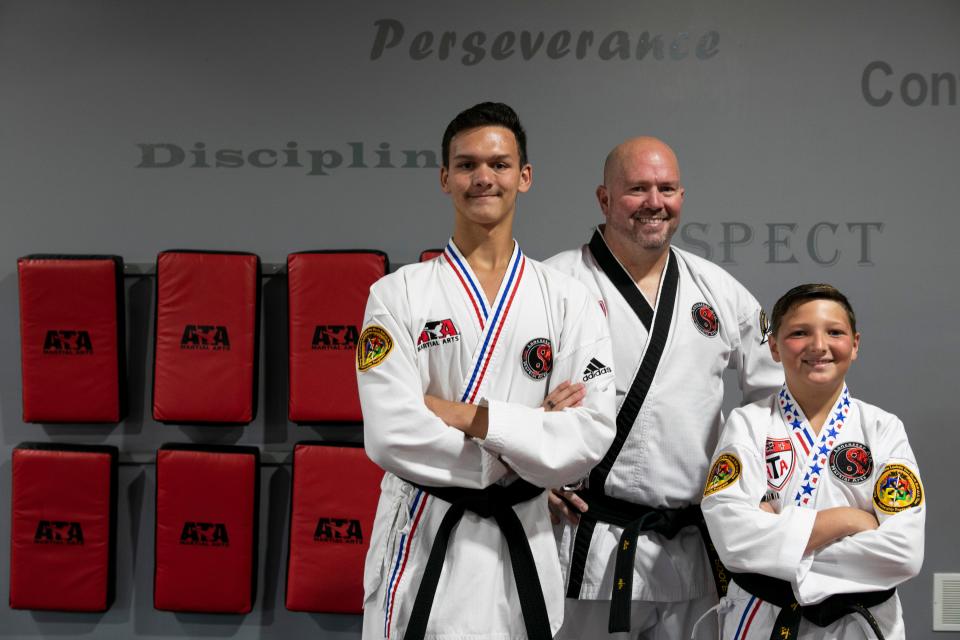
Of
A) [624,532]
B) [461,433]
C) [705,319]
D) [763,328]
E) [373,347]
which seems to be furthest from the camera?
[763,328]

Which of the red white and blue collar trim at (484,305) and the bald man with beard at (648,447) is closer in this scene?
the red white and blue collar trim at (484,305)

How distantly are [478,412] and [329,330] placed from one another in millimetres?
1296

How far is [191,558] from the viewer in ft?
9.62

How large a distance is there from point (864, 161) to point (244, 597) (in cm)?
281

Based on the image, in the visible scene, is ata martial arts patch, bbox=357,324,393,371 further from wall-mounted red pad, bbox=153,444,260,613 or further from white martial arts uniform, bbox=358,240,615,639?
wall-mounted red pad, bbox=153,444,260,613

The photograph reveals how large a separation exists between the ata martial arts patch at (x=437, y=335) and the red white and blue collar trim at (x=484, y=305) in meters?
0.06

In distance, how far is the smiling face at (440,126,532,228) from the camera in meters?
1.86

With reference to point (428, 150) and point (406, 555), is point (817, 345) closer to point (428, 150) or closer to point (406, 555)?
point (406, 555)

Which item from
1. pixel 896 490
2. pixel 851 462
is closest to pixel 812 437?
pixel 851 462

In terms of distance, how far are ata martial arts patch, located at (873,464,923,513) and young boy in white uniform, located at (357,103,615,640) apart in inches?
23.8

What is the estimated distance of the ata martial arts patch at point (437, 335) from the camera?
6.01ft

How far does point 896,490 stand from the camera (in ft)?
5.82

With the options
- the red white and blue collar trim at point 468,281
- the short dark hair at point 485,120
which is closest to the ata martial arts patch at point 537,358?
the red white and blue collar trim at point 468,281

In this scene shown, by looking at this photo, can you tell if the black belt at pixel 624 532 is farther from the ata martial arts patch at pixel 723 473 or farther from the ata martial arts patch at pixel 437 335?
the ata martial arts patch at pixel 437 335
